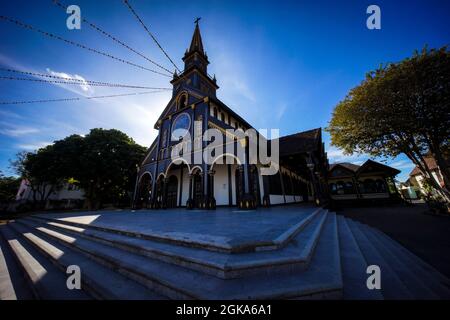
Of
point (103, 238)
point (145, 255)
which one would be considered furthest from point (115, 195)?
point (145, 255)

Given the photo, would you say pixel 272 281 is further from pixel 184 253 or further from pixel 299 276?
pixel 184 253

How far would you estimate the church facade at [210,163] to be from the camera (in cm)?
1104

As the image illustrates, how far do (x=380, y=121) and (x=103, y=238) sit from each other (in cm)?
1610

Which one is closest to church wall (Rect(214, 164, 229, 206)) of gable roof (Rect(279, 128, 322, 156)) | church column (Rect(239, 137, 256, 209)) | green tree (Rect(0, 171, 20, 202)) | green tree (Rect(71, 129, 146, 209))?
church column (Rect(239, 137, 256, 209))

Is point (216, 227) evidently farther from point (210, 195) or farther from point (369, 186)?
point (369, 186)

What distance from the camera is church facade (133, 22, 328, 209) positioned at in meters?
11.0

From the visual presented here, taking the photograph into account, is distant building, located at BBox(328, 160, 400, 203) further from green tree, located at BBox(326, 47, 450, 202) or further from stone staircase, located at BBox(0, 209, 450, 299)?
stone staircase, located at BBox(0, 209, 450, 299)

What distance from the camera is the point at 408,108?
10086 mm

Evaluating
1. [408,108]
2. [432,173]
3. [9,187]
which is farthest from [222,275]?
[9,187]

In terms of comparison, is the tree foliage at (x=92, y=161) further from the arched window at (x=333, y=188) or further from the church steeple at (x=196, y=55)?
the arched window at (x=333, y=188)

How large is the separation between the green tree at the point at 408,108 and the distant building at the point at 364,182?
9096 mm

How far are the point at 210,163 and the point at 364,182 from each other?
74.8 feet

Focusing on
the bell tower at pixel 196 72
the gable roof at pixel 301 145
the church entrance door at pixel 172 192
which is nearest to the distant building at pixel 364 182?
the gable roof at pixel 301 145

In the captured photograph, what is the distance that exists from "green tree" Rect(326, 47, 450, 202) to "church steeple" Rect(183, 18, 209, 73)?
16.3 m
